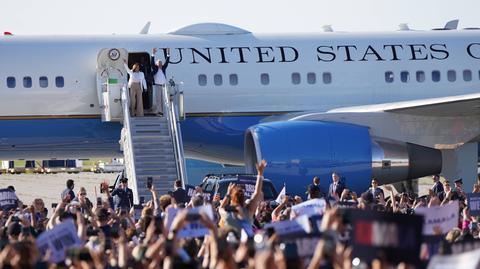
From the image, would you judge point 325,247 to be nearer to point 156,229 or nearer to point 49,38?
point 156,229

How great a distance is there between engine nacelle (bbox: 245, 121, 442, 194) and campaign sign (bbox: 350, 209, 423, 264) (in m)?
18.8

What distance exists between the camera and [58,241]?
11633 millimetres

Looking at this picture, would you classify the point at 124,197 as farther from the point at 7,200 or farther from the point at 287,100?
the point at 287,100

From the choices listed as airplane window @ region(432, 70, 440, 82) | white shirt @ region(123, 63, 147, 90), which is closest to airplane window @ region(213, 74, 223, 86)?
white shirt @ region(123, 63, 147, 90)

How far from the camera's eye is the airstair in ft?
91.1

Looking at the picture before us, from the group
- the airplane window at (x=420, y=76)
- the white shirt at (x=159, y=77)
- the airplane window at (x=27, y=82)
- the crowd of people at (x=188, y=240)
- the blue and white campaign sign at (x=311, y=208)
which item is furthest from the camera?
the airplane window at (x=420, y=76)

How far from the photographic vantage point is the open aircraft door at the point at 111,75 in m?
29.0

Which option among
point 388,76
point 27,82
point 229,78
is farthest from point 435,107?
point 27,82

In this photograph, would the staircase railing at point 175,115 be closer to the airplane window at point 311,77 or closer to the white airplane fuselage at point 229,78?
the white airplane fuselage at point 229,78

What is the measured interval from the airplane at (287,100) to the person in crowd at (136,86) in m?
0.85

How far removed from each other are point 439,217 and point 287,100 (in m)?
18.5

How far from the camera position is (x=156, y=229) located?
1152 centimetres

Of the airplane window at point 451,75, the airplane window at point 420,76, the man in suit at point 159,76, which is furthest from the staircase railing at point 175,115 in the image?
the airplane window at point 451,75

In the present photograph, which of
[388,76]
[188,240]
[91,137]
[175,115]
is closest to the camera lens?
[188,240]
